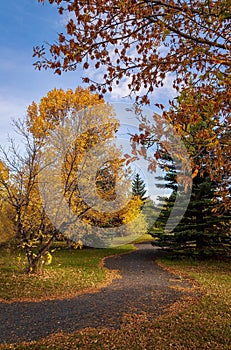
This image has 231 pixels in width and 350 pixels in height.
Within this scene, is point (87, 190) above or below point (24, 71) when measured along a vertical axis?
below

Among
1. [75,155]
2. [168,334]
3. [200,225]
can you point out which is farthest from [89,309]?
[200,225]

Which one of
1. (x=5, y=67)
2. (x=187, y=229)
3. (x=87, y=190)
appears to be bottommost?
(x=187, y=229)

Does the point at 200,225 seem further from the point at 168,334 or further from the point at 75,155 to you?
the point at 168,334

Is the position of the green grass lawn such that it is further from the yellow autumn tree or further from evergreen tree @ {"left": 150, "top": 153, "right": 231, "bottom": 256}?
evergreen tree @ {"left": 150, "top": 153, "right": 231, "bottom": 256}

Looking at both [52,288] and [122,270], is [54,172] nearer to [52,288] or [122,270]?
[52,288]

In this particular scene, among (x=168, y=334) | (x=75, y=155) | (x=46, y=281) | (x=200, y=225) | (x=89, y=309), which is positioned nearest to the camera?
(x=168, y=334)

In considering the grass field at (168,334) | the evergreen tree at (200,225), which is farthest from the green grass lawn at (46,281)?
the evergreen tree at (200,225)

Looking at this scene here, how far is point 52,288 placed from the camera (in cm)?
790

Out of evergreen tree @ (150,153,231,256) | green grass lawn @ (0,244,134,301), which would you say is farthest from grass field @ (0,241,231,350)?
evergreen tree @ (150,153,231,256)

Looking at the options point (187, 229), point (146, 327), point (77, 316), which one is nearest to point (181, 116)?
point (146, 327)

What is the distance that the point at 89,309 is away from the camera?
20.1ft

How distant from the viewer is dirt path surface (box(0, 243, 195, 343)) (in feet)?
16.6

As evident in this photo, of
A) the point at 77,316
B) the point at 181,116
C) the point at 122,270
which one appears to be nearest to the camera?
the point at 181,116

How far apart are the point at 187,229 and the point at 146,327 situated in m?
9.27
